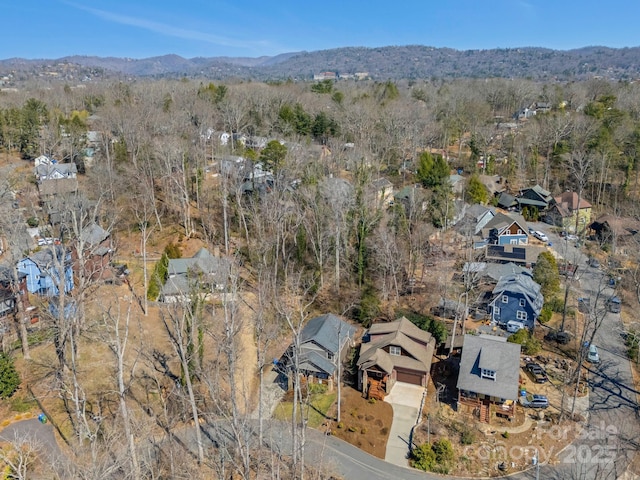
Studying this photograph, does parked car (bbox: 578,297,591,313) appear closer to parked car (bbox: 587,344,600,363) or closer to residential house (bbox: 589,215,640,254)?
parked car (bbox: 587,344,600,363)

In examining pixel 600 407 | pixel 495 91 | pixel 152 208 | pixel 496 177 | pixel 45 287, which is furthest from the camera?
pixel 495 91

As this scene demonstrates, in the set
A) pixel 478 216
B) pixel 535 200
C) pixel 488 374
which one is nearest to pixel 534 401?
pixel 488 374

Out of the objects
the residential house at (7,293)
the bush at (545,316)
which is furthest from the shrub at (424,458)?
the residential house at (7,293)

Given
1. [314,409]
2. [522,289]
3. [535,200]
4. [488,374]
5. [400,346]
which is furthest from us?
[535,200]

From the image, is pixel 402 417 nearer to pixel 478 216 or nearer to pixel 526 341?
pixel 526 341

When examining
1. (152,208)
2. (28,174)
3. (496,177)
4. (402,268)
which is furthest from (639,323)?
(28,174)

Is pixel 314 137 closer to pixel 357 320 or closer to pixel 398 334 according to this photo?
pixel 357 320

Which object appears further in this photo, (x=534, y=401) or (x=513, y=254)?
(x=513, y=254)
